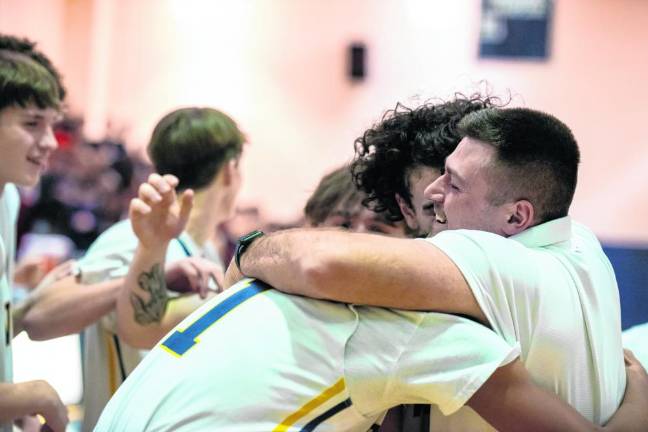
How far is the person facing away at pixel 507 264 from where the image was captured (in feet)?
4.96

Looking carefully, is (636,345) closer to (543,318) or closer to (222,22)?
(543,318)

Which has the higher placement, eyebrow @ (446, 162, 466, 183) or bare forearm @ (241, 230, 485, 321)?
eyebrow @ (446, 162, 466, 183)

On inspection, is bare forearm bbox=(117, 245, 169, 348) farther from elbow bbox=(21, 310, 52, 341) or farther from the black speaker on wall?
the black speaker on wall

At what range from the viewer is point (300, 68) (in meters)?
8.67

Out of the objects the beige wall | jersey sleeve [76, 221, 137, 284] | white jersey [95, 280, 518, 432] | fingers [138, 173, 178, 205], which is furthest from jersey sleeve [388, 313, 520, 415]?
the beige wall

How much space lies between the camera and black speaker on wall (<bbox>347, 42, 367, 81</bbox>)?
8508mm

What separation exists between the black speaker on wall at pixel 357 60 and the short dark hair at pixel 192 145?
5670mm

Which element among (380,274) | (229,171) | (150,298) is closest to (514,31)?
(229,171)

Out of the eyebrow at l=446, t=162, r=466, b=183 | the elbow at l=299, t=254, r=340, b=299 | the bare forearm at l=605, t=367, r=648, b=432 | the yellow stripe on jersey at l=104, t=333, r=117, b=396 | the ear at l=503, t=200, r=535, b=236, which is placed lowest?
the yellow stripe on jersey at l=104, t=333, r=117, b=396

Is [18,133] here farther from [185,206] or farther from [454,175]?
[454,175]

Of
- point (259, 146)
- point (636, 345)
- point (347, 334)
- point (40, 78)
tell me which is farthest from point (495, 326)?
point (259, 146)

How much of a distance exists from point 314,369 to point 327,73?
7323mm

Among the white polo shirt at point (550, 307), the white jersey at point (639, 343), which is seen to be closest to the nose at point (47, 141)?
the white polo shirt at point (550, 307)

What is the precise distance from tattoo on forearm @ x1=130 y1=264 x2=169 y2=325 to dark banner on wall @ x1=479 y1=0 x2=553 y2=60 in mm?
6487
